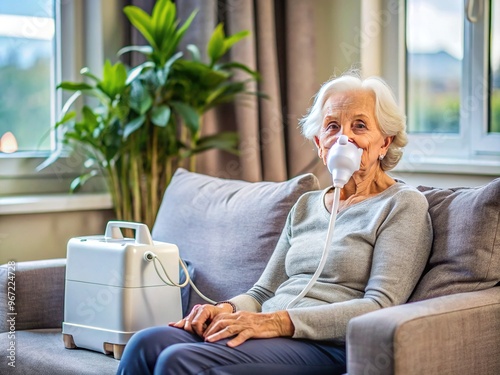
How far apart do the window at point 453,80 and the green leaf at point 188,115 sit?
0.79m

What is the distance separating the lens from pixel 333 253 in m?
1.85

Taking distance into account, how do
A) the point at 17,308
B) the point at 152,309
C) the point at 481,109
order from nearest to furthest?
the point at 152,309, the point at 17,308, the point at 481,109

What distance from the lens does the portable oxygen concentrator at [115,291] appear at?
202cm

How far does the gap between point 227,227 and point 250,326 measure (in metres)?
0.61

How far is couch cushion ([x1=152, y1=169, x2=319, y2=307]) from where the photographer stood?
219cm

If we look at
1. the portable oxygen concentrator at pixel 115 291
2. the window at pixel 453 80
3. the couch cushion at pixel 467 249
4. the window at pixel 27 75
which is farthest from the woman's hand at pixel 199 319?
the window at pixel 27 75

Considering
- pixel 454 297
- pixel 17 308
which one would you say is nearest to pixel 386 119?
pixel 454 297

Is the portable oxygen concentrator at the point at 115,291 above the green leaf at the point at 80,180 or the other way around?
the other way around

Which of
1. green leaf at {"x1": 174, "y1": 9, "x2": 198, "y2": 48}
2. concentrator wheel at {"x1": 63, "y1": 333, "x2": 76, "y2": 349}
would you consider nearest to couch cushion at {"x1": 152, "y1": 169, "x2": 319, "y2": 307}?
concentrator wheel at {"x1": 63, "y1": 333, "x2": 76, "y2": 349}

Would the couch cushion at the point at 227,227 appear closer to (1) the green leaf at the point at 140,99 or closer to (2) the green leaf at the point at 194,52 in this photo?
(1) the green leaf at the point at 140,99

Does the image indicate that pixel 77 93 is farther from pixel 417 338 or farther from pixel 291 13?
pixel 417 338

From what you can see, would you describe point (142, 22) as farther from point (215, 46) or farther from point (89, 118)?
point (89, 118)

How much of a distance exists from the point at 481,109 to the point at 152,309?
140 centimetres

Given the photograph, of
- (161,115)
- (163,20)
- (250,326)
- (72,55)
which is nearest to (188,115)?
(161,115)
